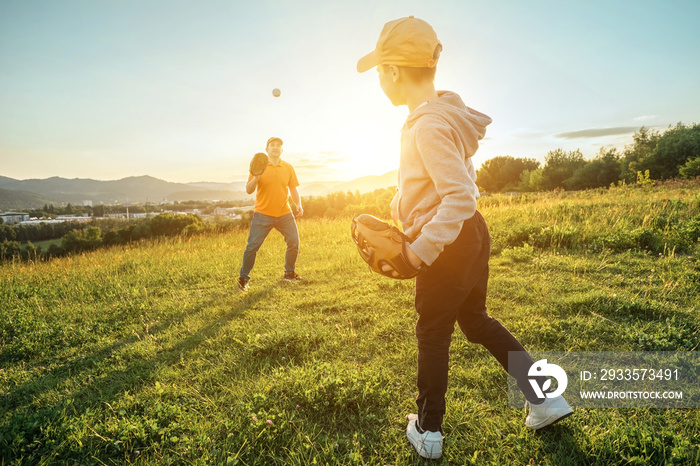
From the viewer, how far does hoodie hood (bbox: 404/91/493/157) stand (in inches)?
70.6

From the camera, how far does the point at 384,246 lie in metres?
1.77

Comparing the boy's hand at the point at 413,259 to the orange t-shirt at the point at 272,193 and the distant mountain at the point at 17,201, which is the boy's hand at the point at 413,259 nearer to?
the orange t-shirt at the point at 272,193

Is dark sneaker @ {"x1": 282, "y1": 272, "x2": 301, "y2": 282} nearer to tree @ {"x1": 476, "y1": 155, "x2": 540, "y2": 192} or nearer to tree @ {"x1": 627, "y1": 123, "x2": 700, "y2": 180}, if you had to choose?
tree @ {"x1": 627, "y1": 123, "x2": 700, "y2": 180}

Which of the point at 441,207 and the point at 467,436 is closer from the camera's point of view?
the point at 441,207

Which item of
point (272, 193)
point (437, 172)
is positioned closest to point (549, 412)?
point (437, 172)

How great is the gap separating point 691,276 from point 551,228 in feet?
9.33

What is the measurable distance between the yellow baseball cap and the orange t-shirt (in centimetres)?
440

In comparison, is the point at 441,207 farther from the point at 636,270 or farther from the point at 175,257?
the point at 175,257

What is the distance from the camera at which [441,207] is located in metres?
1.67

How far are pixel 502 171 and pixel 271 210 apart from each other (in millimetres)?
79440

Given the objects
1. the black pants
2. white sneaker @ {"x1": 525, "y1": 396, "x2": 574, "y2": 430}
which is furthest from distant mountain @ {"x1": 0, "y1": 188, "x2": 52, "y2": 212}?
white sneaker @ {"x1": 525, "y1": 396, "x2": 574, "y2": 430}

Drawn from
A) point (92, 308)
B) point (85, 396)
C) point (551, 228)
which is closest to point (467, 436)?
point (85, 396)

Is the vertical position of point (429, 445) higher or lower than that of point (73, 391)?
higher

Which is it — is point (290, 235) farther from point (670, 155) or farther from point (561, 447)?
point (670, 155)
